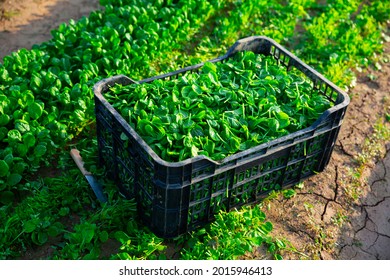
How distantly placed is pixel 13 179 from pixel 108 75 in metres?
1.38

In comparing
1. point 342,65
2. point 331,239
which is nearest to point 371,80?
point 342,65

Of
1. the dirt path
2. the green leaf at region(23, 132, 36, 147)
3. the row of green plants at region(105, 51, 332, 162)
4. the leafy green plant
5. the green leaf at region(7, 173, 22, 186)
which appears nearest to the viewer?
the row of green plants at region(105, 51, 332, 162)

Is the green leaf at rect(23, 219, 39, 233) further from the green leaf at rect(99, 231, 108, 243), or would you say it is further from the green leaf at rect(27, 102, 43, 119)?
the green leaf at rect(27, 102, 43, 119)

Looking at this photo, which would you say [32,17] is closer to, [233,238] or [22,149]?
[22,149]

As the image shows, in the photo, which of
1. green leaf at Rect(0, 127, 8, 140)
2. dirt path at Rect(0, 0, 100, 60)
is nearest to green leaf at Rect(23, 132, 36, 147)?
green leaf at Rect(0, 127, 8, 140)

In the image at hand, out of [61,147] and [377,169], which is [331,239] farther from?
[61,147]

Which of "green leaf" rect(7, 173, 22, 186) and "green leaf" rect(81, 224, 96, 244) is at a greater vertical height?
"green leaf" rect(7, 173, 22, 186)

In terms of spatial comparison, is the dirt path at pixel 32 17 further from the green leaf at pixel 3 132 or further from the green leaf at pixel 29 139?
the green leaf at pixel 29 139

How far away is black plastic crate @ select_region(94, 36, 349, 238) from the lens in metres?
3.56

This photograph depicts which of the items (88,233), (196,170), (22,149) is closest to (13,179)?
(22,149)

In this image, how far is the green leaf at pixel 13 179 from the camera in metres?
4.12

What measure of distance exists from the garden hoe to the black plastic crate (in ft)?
0.51

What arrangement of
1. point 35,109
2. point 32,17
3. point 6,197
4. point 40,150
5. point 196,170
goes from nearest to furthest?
point 196,170 < point 6,197 < point 40,150 < point 35,109 < point 32,17

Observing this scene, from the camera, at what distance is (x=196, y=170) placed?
3.54 m
